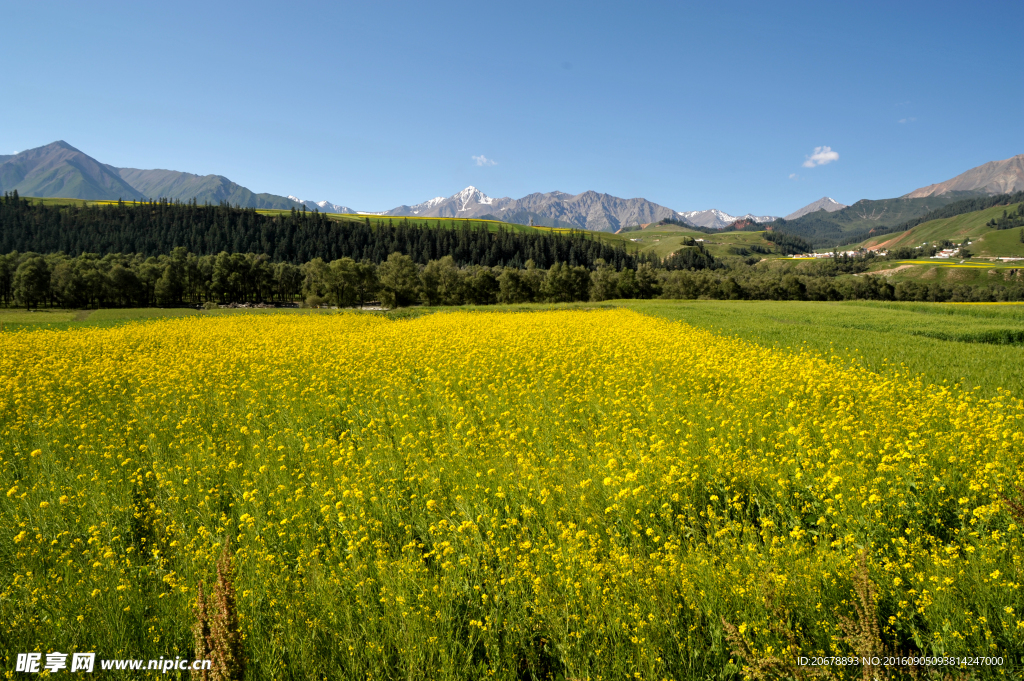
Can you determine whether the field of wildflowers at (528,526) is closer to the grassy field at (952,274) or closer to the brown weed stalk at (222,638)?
the brown weed stalk at (222,638)

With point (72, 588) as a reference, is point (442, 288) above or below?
above

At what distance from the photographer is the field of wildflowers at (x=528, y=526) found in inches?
126

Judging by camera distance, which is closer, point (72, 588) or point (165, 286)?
point (72, 588)

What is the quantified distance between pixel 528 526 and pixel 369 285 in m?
82.8

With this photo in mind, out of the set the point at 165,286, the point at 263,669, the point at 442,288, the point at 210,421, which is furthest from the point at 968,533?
the point at 165,286

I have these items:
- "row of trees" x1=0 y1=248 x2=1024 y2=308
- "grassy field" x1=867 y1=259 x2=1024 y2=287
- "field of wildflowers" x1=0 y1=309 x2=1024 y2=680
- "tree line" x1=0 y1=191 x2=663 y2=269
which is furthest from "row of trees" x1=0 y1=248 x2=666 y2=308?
"grassy field" x1=867 y1=259 x2=1024 y2=287

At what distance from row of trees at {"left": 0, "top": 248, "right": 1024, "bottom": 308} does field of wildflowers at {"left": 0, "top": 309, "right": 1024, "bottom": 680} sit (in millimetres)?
74440

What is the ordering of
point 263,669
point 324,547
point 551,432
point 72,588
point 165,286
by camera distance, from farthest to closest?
1. point 165,286
2. point 551,432
3. point 324,547
4. point 72,588
5. point 263,669

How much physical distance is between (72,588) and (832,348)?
19.0 meters

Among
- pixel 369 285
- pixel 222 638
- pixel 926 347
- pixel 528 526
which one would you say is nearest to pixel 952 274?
pixel 926 347

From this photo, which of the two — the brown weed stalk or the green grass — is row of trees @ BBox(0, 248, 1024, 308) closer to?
the green grass

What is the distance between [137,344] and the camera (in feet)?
63.8

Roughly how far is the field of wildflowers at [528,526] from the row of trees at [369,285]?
74440 mm

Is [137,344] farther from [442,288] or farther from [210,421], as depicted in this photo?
[442,288]
